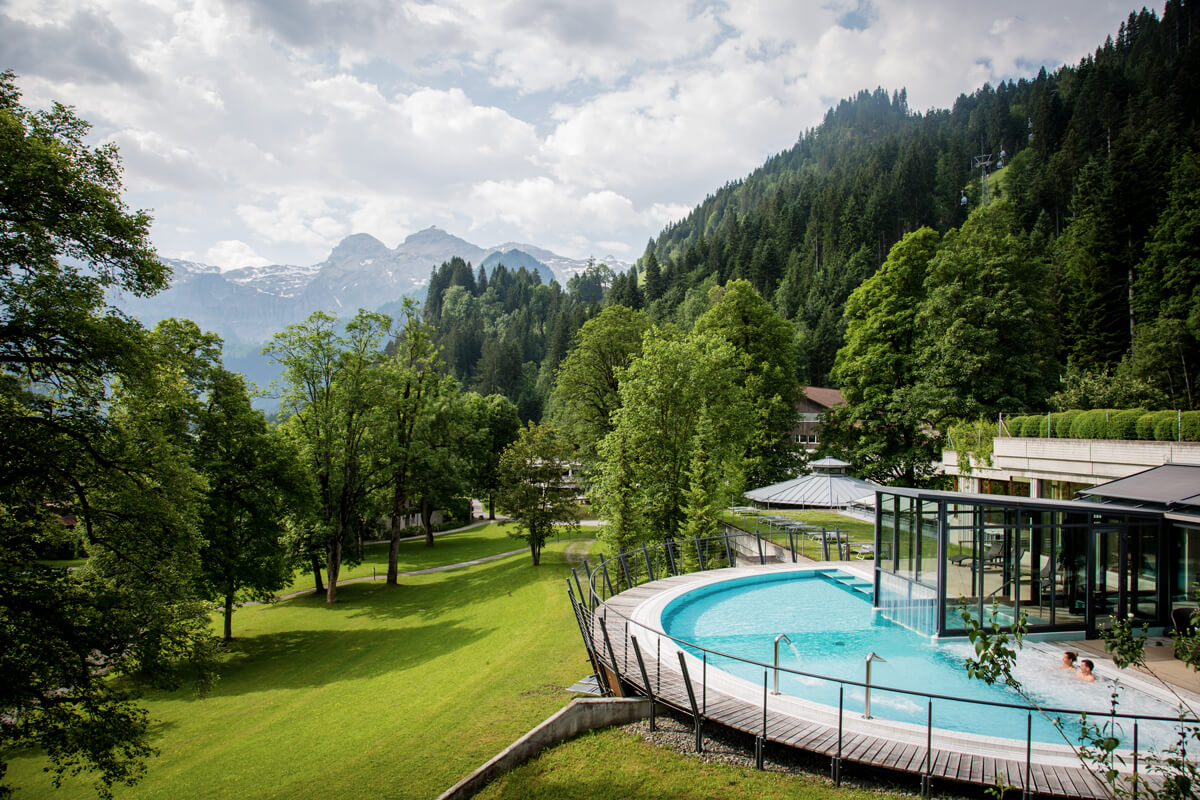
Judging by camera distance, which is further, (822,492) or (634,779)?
(822,492)

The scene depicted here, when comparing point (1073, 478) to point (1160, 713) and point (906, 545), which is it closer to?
point (906, 545)

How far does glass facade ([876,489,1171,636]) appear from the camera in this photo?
12.5 m

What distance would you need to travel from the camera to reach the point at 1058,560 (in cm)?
1266

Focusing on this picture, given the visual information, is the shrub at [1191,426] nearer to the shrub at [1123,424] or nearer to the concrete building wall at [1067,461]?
the concrete building wall at [1067,461]

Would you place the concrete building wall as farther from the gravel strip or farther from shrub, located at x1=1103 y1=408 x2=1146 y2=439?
the gravel strip

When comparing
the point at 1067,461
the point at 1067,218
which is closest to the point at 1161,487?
the point at 1067,461

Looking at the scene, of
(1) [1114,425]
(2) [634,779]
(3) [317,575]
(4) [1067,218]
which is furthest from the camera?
(4) [1067,218]

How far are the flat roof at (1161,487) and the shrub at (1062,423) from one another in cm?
533

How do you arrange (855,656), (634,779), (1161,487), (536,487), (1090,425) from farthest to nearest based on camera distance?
(536,487) → (1090,425) → (1161,487) → (855,656) → (634,779)

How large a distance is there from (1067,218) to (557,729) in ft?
240

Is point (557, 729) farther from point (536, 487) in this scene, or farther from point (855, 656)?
point (536, 487)

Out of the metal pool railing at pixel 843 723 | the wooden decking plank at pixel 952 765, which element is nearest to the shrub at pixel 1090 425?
the metal pool railing at pixel 843 723

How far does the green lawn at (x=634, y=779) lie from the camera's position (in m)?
7.68

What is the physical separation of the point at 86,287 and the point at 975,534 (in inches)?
687
